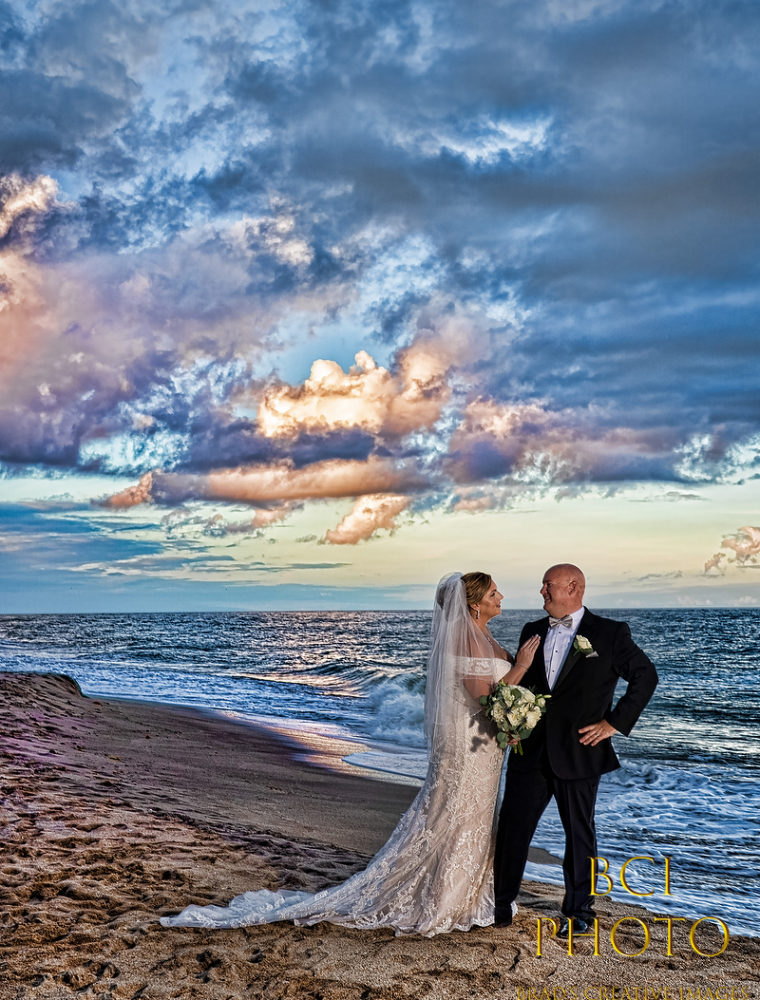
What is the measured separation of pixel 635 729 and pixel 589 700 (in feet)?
45.0

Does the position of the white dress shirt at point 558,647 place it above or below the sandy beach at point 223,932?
above

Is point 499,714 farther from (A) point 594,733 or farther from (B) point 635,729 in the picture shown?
(B) point 635,729

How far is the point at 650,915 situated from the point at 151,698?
15.3 meters

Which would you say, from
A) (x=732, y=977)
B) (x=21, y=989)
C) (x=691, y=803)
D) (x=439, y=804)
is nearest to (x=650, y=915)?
(x=732, y=977)

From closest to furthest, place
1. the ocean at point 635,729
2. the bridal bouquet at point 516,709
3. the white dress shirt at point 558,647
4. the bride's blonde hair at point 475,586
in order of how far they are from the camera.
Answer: the bridal bouquet at point 516,709, the white dress shirt at point 558,647, the bride's blonde hair at point 475,586, the ocean at point 635,729

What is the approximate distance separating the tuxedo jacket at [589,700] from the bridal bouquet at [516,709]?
0.12 metres

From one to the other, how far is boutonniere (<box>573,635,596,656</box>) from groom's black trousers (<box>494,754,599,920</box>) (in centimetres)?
69

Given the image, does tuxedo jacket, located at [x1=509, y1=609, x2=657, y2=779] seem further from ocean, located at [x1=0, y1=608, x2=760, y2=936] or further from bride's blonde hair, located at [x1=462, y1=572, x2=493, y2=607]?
ocean, located at [x1=0, y1=608, x2=760, y2=936]

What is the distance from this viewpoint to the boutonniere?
471 cm

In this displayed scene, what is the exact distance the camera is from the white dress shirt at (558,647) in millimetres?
4946

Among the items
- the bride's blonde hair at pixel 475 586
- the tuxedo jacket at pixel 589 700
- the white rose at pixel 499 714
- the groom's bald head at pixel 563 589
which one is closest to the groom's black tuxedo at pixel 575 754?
the tuxedo jacket at pixel 589 700

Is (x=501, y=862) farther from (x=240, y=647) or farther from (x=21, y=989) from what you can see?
(x=240, y=647)

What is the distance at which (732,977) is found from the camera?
4496 mm

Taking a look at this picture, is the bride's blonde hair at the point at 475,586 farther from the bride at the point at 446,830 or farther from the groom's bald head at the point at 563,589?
the groom's bald head at the point at 563,589
